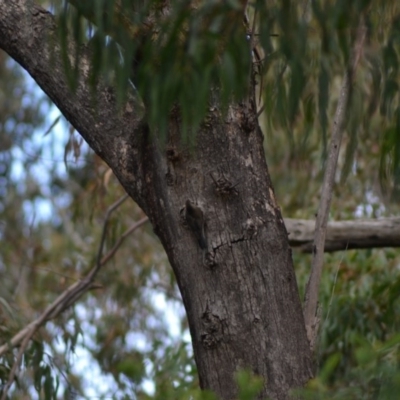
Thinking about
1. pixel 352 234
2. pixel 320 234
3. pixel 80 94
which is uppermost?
pixel 80 94

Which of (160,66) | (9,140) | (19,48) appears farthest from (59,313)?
(9,140)

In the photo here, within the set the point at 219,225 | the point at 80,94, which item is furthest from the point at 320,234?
the point at 80,94

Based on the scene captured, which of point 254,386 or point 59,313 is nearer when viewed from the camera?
point 254,386

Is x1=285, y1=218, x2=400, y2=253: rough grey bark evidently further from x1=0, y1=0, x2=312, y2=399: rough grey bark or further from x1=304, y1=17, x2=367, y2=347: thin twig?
x1=0, y1=0, x2=312, y2=399: rough grey bark

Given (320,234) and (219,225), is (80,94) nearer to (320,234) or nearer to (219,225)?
(219,225)

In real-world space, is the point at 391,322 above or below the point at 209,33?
below

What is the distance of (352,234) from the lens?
3057 millimetres

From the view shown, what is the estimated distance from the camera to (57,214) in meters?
7.86

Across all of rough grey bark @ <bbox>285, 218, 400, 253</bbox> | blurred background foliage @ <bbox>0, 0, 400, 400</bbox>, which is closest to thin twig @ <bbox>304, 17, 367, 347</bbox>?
blurred background foliage @ <bbox>0, 0, 400, 400</bbox>

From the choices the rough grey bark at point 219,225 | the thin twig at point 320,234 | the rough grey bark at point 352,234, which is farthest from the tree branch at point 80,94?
the rough grey bark at point 352,234

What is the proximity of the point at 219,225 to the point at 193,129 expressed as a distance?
0.31 metres

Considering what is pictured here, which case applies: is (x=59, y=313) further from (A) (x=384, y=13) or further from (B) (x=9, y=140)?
(B) (x=9, y=140)

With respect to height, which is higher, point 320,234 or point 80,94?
point 80,94

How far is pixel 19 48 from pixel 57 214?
581cm
